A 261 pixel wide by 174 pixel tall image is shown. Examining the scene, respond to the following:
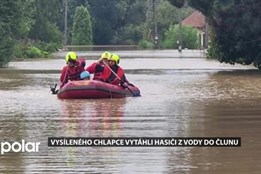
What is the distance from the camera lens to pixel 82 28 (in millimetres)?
119688

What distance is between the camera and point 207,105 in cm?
2259

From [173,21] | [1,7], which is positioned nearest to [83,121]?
[1,7]

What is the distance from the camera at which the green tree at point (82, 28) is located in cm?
11838

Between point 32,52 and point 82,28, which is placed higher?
point 32,52

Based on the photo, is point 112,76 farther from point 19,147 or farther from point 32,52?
point 32,52

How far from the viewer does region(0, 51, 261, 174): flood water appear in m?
12.2

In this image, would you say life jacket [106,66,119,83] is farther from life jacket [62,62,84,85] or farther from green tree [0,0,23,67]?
green tree [0,0,23,67]
